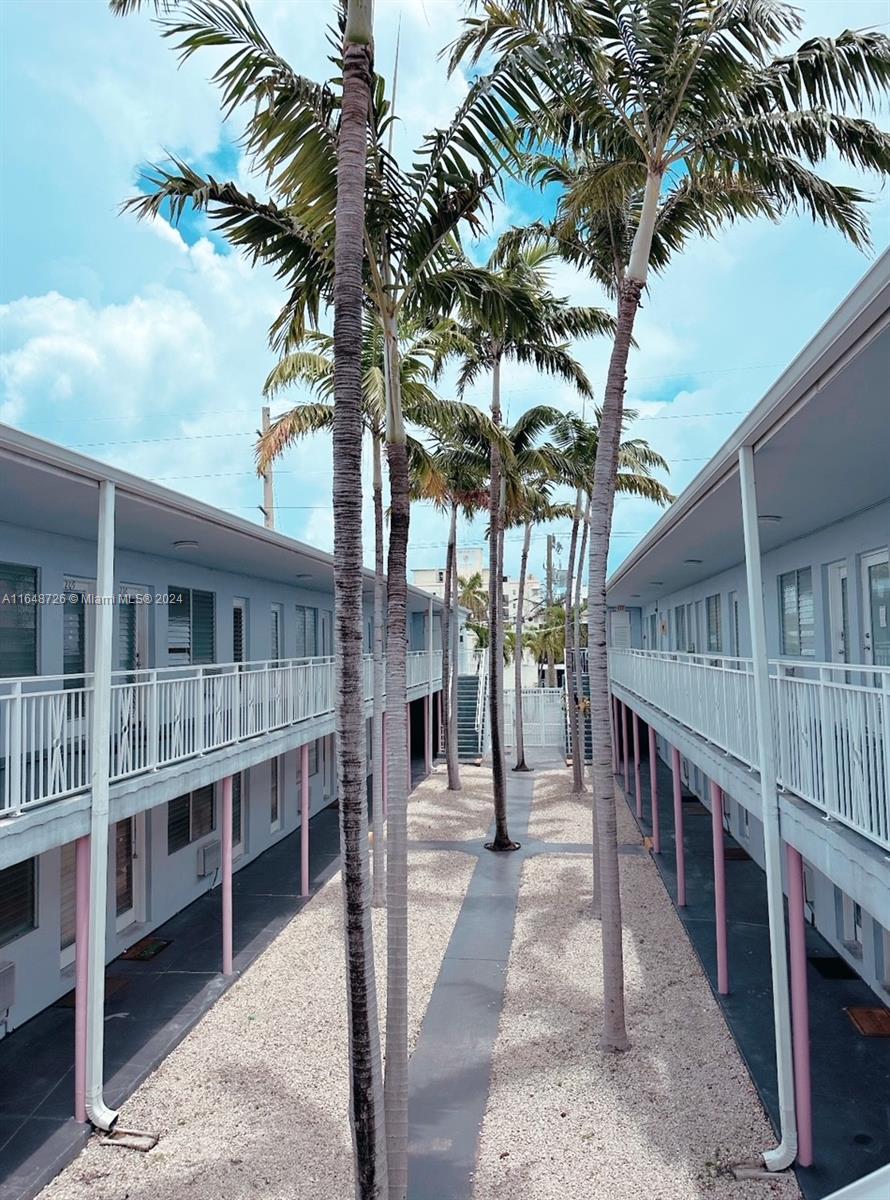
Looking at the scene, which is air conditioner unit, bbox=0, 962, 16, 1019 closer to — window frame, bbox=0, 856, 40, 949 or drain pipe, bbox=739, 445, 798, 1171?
window frame, bbox=0, 856, 40, 949

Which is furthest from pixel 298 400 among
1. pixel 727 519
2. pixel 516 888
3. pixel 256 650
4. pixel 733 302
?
pixel 733 302

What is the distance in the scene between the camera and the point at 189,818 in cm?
1273

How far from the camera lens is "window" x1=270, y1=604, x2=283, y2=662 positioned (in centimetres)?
1712

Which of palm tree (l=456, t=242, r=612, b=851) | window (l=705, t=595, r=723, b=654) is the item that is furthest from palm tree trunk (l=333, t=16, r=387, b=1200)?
window (l=705, t=595, r=723, b=654)

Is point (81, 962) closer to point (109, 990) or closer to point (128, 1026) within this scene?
point (128, 1026)

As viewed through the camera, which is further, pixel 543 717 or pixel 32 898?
pixel 543 717

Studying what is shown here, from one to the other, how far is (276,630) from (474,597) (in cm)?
4557

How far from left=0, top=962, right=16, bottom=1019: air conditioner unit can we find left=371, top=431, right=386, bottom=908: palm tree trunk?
501 centimetres

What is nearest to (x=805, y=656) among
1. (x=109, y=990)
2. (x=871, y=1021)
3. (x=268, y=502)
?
(x=871, y=1021)

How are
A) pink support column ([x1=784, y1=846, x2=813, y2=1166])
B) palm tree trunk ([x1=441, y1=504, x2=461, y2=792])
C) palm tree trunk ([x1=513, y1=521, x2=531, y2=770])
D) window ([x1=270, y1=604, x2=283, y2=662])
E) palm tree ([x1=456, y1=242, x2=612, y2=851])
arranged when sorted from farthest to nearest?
palm tree trunk ([x1=513, y1=521, x2=531, y2=770]), palm tree trunk ([x1=441, y1=504, x2=461, y2=792]), window ([x1=270, y1=604, x2=283, y2=662]), palm tree ([x1=456, y1=242, x2=612, y2=851]), pink support column ([x1=784, y1=846, x2=813, y2=1166])

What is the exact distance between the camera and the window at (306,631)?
1867cm

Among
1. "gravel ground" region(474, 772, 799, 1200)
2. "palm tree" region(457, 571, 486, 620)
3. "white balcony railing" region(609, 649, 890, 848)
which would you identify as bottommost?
"gravel ground" region(474, 772, 799, 1200)

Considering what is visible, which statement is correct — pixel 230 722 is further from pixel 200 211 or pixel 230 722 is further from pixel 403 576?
pixel 200 211

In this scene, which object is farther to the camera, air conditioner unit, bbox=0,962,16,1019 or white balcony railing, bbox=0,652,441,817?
air conditioner unit, bbox=0,962,16,1019
